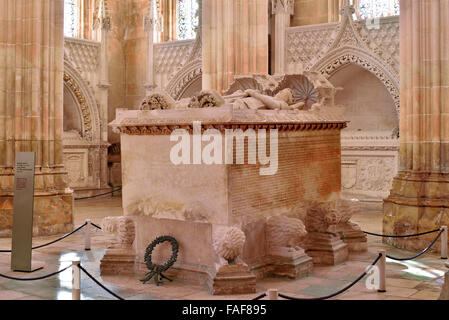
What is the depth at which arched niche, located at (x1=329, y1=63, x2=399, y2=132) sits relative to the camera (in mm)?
12055

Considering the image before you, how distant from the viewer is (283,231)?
18.3 ft

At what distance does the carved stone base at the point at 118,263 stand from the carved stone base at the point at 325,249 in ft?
6.41

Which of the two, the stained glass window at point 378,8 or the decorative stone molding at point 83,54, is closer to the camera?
the stained glass window at point 378,8

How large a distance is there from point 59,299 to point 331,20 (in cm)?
936

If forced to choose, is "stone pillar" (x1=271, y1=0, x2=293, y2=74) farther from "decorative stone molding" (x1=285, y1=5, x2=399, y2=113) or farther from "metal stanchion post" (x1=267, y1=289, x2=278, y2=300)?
"metal stanchion post" (x1=267, y1=289, x2=278, y2=300)

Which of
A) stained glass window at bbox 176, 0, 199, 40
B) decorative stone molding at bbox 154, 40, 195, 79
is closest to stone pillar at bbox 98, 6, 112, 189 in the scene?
decorative stone molding at bbox 154, 40, 195, 79

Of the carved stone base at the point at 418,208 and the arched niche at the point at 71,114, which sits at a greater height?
the arched niche at the point at 71,114

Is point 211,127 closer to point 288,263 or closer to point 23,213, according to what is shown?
point 288,263

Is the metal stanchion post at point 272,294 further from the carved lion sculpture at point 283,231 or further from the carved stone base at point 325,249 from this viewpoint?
the carved stone base at point 325,249

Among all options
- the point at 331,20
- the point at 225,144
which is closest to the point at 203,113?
the point at 225,144

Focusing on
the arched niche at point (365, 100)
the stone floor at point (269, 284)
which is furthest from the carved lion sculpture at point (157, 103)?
the arched niche at point (365, 100)

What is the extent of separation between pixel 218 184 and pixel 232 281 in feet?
2.83

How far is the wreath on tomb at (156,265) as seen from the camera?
17.4 ft
